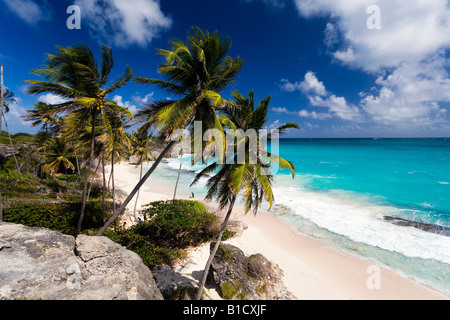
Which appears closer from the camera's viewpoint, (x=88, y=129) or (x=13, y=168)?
(x=88, y=129)

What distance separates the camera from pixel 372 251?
13289mm

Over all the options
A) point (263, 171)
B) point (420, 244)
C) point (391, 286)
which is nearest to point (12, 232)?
point (263, 171)

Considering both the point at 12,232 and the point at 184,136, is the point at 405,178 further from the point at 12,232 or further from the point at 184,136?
the point at 12,232

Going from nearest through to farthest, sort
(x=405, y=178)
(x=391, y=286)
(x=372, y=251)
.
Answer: (x=391, y=286) < (x=372, y=251) < (x=405, y=178)

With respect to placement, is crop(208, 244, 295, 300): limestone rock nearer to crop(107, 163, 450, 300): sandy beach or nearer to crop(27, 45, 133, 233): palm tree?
crop(107, 163, 450, 300): sandy beach

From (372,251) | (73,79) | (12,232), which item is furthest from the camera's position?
(372,251)

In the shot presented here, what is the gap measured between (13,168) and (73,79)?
25875mm

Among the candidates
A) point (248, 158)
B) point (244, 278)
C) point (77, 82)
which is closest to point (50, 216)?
Result: point (77, 82)

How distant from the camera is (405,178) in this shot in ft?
119

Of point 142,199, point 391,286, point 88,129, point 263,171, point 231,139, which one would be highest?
point 88,129

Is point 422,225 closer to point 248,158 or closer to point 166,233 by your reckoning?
point 248,158

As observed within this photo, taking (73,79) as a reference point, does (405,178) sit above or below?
below

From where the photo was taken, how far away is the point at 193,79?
21.8ft
